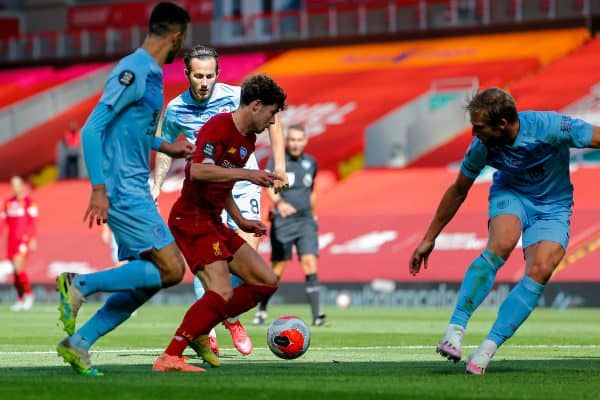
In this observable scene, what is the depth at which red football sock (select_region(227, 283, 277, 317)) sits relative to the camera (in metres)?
10.4

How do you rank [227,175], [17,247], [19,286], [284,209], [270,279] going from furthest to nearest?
[17,247] < [19,286] < [284,209] < [270,279] < [227,175]

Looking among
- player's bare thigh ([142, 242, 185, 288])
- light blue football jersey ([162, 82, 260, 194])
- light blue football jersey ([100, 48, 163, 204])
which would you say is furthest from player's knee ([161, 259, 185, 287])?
light blue football jersey ([162, 82, 260, 194])

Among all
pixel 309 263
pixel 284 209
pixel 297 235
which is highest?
pixel 284 209

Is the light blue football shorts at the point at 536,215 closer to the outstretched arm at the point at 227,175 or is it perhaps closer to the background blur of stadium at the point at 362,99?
the outstretched arm at the point at 227,175

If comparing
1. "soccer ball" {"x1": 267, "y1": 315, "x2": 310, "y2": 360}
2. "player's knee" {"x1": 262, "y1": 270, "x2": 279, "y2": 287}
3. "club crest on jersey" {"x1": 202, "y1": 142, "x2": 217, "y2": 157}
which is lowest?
"soccer ball" {"x1": 267, "y1": 315, "x2": 310, "y2": 360}

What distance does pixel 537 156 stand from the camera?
393 inches

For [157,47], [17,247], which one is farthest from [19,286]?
[157,47]

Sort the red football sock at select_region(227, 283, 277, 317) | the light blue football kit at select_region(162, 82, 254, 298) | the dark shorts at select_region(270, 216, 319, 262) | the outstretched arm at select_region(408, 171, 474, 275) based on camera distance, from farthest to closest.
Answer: the dark shorts at select_region(270, 216, 319, 262) < the light blue football kit at select_region(162, 82, 254, 298) < the red football sock at select_region(227, 283, 277, 317) < the outstretched arm at select_region(408, 171, 474, 275)

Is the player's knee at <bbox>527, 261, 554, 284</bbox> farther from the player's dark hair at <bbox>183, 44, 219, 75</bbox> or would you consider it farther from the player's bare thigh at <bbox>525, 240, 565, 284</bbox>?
the player's dark hair at <bbox>183, 44, 219, 75</bbox>

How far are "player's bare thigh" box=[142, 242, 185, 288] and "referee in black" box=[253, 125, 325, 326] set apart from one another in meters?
8.65

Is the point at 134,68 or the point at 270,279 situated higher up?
the point at 134,68

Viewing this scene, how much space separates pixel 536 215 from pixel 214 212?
2.11m

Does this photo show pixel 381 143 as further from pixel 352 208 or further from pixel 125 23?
pixel 125 23

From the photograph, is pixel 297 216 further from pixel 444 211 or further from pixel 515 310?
pixel 515 310
